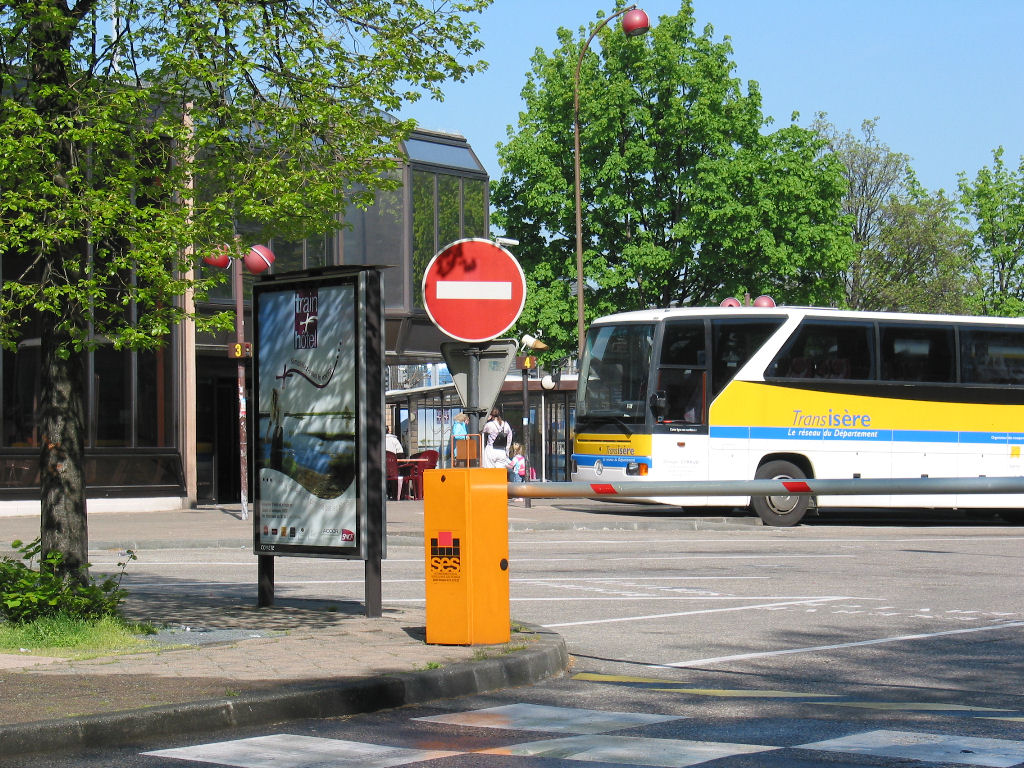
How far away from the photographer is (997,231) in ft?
167

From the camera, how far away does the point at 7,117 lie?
26.3 ft

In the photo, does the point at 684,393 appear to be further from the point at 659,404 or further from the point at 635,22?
the point at 635,22

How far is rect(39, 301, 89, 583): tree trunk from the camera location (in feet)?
28.6

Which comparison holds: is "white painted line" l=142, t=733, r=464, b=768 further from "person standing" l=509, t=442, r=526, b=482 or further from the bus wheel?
"person standing" l=509, t=442, r=526, b=482

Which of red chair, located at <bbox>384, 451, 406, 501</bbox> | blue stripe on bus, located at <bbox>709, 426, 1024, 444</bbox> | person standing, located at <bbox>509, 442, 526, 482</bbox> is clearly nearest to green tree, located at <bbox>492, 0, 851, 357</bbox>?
person standing, located at <bbox>509, 442, 526, 482</bbox>

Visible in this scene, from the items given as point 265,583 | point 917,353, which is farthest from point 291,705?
point 917,353

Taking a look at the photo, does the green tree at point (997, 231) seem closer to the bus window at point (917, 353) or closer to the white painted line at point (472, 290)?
the bus window at point (917, 353)

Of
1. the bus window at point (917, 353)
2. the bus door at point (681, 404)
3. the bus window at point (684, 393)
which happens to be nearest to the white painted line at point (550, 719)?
the bus door at point (681, 404)

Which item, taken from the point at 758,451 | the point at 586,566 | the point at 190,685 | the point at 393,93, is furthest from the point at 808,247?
the point at 190,685

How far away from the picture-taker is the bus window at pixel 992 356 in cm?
2572

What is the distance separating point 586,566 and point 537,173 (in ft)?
89.6

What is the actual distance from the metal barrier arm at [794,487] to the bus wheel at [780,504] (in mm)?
16040

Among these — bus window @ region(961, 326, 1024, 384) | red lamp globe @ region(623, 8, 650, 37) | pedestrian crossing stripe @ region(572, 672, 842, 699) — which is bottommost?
pedestrian crossing stripe @ region(572, 672, 842, 699)

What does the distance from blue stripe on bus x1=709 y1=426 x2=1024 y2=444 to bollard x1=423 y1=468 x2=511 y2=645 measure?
15737 millimetres
